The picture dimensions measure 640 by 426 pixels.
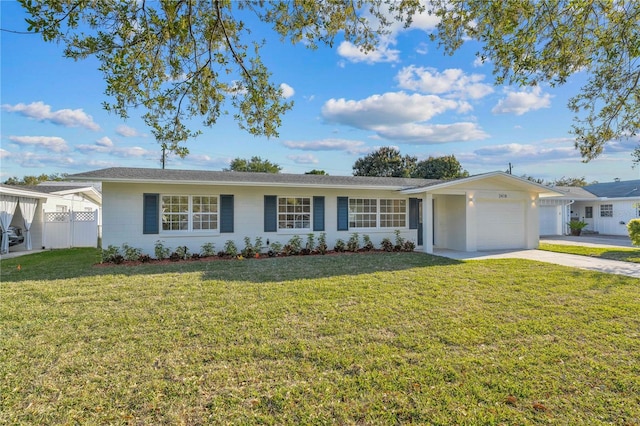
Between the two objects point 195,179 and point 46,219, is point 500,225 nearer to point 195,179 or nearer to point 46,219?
point 195,179

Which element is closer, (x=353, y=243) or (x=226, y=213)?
(x=226, y=213)

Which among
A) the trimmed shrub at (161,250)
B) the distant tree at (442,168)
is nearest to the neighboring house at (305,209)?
the trimmed shrub at (161,250)

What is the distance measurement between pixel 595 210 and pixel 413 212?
60.4ft

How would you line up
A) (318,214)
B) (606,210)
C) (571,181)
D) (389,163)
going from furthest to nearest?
(571,181)
(389,163)
(606,210)
(318,214)

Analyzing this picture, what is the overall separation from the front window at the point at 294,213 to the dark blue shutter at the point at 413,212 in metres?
4.50

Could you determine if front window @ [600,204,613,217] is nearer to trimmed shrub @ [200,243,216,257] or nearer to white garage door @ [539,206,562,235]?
white garage door @ [539,206,562,235]

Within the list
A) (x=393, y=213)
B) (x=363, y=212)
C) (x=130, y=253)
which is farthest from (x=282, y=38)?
(x=393, y=213)

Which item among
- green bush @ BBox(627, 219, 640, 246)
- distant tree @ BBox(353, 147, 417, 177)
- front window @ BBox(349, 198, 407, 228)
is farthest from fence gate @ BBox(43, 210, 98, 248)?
distant tree @ BBox(353, 147, 417, 177)

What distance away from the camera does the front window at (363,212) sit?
13484 millimetres

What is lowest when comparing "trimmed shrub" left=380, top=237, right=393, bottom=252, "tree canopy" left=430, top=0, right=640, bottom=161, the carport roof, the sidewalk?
the sidewalk

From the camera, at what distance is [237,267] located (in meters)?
9.43

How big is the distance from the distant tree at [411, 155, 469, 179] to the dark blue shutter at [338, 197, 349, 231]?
2304cm

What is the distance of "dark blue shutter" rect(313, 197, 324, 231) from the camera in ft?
42.2

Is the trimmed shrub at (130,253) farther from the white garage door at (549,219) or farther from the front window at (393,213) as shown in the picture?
the white garage door at (549,219)
